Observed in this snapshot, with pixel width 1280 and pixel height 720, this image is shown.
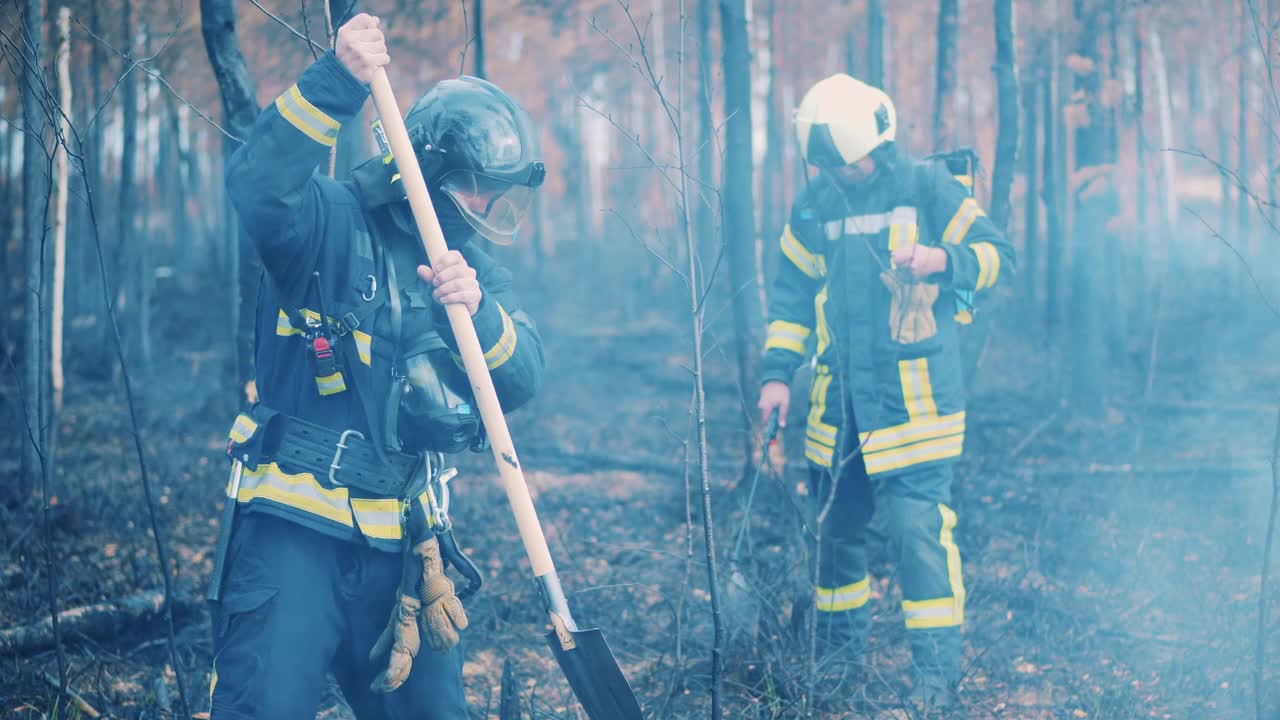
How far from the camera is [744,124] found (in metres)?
6.12

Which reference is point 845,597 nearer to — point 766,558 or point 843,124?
point 766,558

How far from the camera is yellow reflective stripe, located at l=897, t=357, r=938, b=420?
3816 millimetres

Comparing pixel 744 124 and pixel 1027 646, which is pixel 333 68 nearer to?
pixel 1027 646

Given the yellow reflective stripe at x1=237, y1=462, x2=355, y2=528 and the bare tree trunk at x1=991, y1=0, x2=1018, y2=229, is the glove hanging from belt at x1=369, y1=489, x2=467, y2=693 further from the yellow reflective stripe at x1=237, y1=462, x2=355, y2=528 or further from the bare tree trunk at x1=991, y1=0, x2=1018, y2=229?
the bare tree trunk at x1=991, y1=0, x2=1018, y2=229

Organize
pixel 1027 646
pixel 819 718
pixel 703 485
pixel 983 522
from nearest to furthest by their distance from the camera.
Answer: pixel 703 485, pixel 819 718, pixel 1027 646, pixel 983 522

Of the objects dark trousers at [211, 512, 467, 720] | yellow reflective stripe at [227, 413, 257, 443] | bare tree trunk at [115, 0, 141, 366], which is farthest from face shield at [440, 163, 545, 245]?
bare tree trunk at [115, 0, 141, 366]

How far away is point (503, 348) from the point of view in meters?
2.52

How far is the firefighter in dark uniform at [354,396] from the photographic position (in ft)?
7.25

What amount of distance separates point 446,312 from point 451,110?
54 centimetres

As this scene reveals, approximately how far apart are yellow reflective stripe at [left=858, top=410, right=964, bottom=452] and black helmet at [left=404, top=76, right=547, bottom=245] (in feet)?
6.19

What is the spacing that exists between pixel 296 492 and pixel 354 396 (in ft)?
0.87

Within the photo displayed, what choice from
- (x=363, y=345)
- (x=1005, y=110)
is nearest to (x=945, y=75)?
(x=1005, y=110)

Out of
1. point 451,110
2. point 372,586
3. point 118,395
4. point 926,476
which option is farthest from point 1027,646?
point 118,395

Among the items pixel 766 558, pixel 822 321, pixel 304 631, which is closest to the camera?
pixel 304 631
